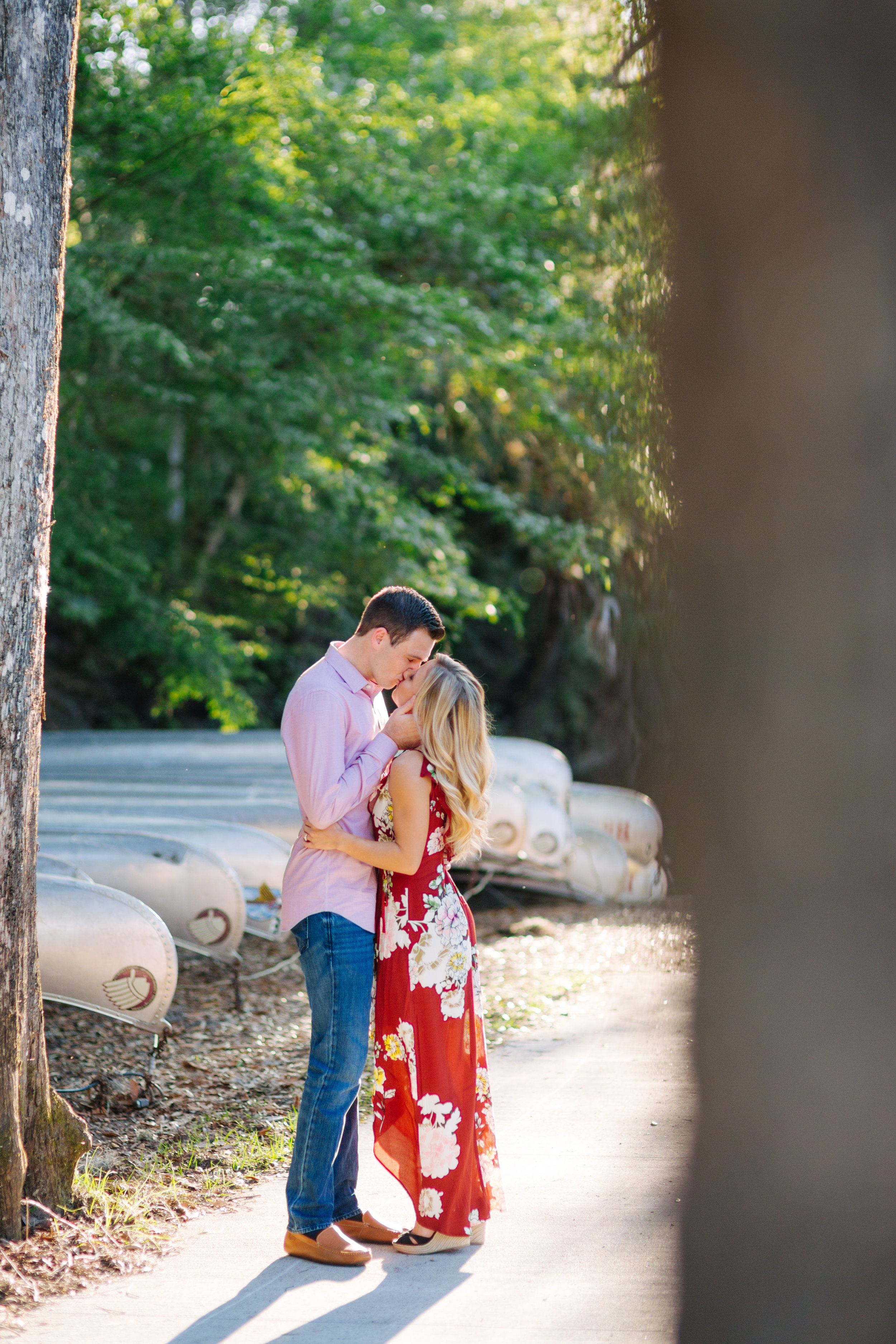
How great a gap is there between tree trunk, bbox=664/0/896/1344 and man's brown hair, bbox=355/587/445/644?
1.91 m

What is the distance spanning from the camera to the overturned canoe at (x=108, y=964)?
242 inches

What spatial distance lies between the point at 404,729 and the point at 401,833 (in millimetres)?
309

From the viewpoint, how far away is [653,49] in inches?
70.6

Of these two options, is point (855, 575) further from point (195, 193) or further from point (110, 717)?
point (110, 717)

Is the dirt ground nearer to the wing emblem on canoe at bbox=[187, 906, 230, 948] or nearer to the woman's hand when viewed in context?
the wing emblem on canoe at bbox=[187, 906, 230, 948]

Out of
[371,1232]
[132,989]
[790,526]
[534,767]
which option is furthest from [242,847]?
[790,526]

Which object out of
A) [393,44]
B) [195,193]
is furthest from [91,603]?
[393,44]

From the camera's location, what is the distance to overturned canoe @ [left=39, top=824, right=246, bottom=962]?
7754mm

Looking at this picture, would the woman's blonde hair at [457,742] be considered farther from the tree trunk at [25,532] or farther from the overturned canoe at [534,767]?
the overturned canoe at [534,767]

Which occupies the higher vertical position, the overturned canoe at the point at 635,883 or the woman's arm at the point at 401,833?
the woman's arm at the point at 401,833

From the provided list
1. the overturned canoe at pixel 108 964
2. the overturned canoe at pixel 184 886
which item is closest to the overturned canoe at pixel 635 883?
the overturned canoe at pixel 184 886

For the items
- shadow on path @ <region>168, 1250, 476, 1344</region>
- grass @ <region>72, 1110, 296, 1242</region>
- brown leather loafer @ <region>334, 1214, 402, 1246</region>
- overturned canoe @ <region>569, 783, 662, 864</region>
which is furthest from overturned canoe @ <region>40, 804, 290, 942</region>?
shadow on path @ <region>168, 1250, 476, 1344</region>

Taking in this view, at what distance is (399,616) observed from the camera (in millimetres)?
3635

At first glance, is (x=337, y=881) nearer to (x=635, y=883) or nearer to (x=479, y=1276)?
(x=479, y=1276)
